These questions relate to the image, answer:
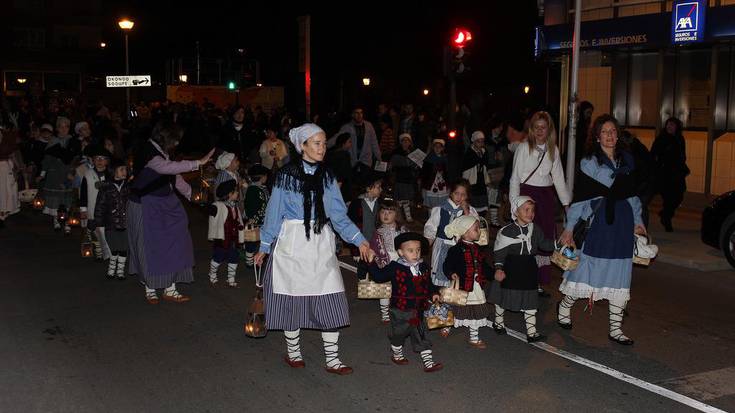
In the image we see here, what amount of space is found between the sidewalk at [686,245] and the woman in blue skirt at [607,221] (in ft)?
13.7

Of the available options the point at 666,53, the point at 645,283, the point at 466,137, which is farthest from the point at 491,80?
the point at 645,283

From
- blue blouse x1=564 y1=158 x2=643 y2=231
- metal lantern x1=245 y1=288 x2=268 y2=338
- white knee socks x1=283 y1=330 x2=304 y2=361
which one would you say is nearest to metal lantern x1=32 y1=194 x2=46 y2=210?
metal lantern x1=245 y1=288 x2=268 y2=338

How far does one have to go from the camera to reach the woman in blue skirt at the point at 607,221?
727cm

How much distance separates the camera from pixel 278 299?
21.2ft

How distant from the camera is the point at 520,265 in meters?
7.26

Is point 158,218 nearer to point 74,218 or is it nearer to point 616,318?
point 74,218

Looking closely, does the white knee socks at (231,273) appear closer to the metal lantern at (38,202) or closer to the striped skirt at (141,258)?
the striped skirt at (141,258)

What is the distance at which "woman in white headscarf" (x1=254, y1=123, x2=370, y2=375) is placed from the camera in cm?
636

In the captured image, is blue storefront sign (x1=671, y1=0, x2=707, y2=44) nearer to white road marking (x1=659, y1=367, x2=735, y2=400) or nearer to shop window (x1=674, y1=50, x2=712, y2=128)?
shop window (x1=674, y1=50, x2=712, y2=128)

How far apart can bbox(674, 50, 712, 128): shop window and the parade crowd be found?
5.31 m

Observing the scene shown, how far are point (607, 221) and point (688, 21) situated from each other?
9.81 metres

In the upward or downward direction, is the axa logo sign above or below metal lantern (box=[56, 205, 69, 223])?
above

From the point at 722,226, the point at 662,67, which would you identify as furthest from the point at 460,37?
the point at 722,226

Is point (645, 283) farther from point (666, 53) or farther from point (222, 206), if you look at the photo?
point (666, 53)
